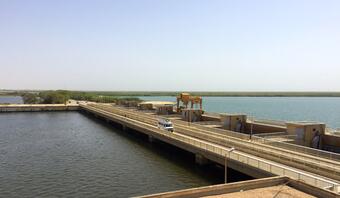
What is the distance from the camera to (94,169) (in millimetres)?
35219

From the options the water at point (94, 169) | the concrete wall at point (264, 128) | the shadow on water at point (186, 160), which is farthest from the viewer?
the concrete wall at point (264, 128)

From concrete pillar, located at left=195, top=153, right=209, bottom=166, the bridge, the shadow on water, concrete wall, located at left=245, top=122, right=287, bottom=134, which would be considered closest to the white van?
the shadow on water

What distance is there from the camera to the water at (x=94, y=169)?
2866 cm

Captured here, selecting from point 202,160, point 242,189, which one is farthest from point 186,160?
point 242,189

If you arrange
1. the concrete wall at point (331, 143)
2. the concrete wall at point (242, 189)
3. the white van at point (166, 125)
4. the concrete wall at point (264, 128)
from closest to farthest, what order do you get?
the concrete wall at point (242, 189)
the concrete wall at point (331, 143)
the concrete wall at point (264, 128)
the white van at point (166, 125)

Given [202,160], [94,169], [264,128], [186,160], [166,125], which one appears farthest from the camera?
[264,128]

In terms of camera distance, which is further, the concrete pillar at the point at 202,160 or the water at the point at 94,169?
the concrete pillar at the point at 202,160

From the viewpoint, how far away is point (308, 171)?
25.2 m

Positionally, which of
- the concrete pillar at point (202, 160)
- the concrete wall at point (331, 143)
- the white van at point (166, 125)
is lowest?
the concrete pillar at point (202, 160)

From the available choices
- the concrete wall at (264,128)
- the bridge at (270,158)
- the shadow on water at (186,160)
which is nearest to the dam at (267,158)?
the bridge at (270,158)

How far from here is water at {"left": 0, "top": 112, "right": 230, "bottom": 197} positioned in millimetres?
28656

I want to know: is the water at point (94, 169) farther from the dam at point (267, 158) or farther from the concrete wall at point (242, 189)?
the concrete wall at point (242, 189)

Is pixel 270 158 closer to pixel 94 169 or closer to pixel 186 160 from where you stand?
pixel 186 160

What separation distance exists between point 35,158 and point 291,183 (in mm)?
31454
